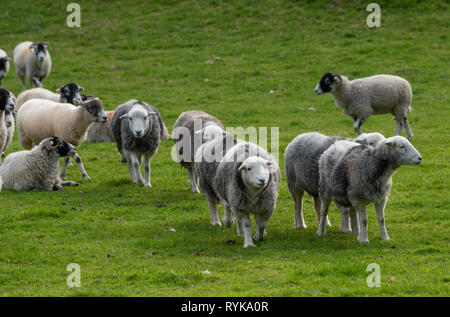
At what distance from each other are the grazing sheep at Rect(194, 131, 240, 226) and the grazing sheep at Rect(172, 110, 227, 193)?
0.90 meters

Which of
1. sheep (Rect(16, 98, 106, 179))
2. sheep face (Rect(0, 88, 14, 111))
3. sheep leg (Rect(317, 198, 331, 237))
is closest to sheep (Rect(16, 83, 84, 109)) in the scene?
sheep (Rect(16, 98, 106, 179))

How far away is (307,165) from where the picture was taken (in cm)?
955

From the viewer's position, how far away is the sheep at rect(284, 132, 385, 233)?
9.50 m

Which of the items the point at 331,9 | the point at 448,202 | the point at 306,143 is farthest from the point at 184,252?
the point at 331,9

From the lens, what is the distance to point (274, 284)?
7320mm

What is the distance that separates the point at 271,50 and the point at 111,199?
14550 mm

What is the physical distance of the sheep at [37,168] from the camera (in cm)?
1246

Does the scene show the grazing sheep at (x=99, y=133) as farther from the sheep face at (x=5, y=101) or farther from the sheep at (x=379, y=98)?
the sheep at (x=379, y=98)

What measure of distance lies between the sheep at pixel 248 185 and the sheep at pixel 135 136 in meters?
3.29

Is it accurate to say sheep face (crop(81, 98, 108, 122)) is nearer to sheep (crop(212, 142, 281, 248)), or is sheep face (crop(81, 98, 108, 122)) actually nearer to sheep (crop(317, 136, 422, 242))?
sheep (crop(212, 142, 281, 248))

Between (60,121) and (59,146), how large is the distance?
1.18 m

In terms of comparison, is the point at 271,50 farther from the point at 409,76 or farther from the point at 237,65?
the point at 409,76

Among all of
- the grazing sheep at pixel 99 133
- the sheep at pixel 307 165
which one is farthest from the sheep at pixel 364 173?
the grazing sheep at pixel 99 133

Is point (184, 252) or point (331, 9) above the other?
point (331, 9)
